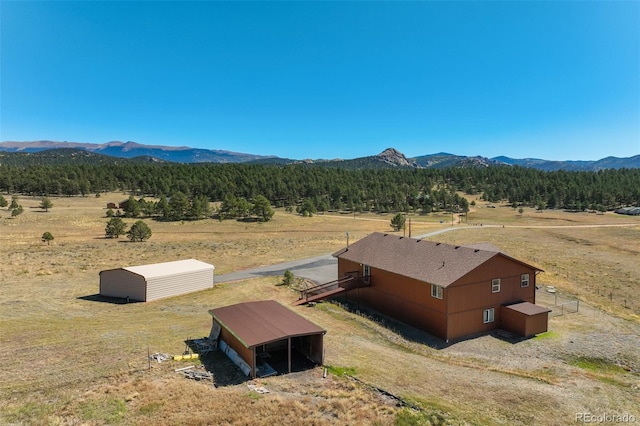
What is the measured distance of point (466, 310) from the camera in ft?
85.3

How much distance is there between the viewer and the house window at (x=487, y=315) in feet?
88.4

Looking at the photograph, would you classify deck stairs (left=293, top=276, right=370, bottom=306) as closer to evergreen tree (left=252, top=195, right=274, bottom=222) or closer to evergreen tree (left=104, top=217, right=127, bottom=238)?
evergreen tree (left=104, top=217, right=127, bottom=238)

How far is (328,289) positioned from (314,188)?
101m

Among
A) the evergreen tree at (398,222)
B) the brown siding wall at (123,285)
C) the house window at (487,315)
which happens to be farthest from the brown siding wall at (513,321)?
the evergreen tree at (398,222)

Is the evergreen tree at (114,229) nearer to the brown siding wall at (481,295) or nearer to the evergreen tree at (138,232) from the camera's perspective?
the evergreen tree at (138,232)

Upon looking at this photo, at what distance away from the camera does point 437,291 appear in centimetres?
2592

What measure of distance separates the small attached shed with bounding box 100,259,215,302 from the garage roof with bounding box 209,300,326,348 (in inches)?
479

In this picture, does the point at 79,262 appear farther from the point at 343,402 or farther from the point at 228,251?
the point at 343,402

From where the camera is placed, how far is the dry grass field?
13.8 meters

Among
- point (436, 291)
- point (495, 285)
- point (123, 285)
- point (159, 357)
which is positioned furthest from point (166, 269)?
point (495, 285)

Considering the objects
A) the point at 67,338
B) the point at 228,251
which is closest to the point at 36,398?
the point at 67,338

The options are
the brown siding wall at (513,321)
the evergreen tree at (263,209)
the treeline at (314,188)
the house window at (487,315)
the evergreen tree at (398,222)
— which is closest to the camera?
the brown siding wall at (513,321)

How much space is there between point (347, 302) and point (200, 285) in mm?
13082

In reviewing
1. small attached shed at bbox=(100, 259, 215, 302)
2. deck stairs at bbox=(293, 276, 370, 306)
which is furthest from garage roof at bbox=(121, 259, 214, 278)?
deck stairs at bbox=(293, 276, 370, 306)
